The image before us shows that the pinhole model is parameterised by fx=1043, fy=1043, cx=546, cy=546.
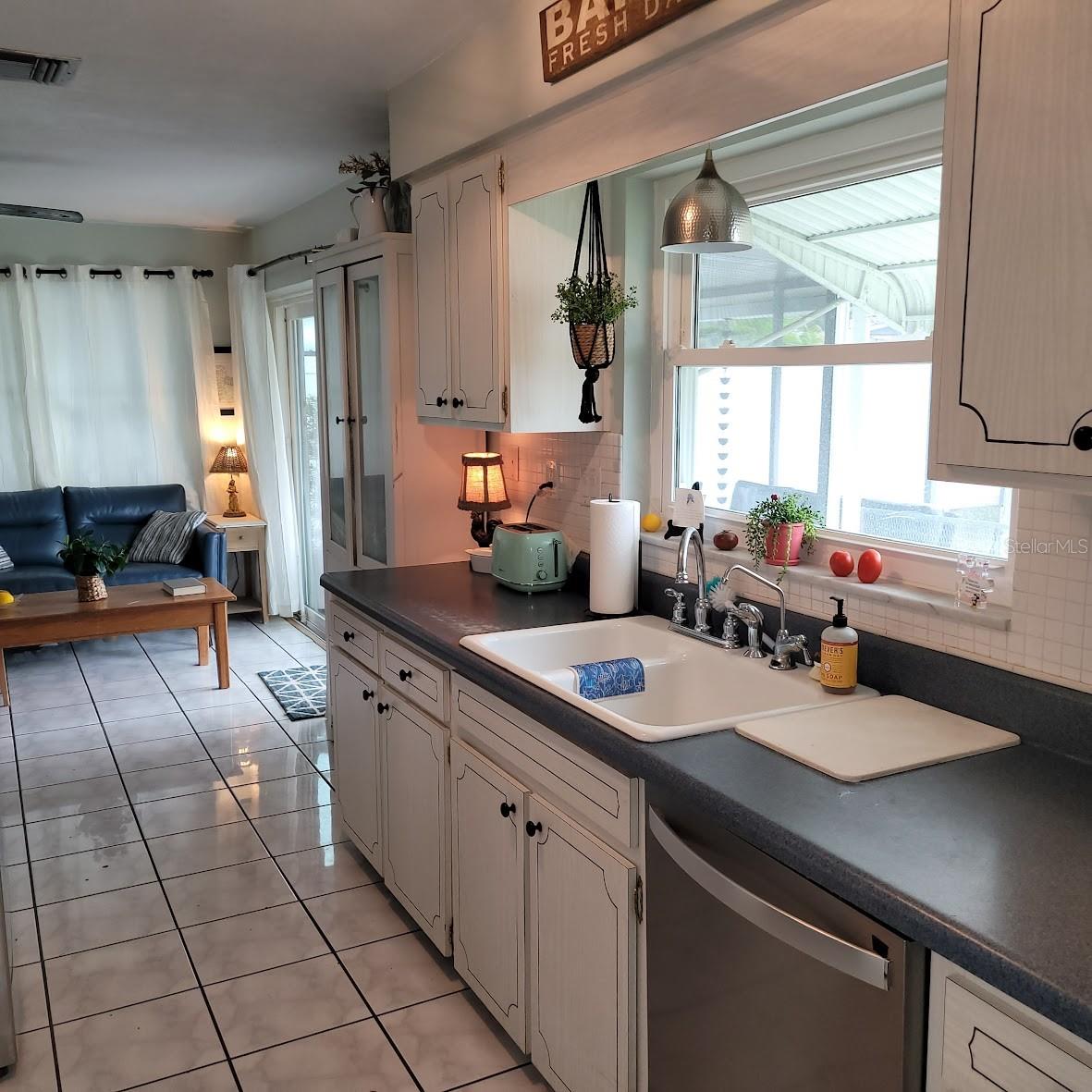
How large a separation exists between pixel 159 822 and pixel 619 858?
238cm

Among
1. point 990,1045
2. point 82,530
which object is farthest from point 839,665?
point 82,530

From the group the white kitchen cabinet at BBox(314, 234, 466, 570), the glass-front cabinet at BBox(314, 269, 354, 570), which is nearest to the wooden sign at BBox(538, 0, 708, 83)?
the white kitchen cabinet at BBox(314, 234, 466, 570)

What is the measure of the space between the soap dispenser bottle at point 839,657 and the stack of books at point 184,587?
13.1 feet

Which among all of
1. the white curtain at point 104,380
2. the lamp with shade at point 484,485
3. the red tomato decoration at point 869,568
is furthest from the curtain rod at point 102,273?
the red tomato decoration at point 869,568

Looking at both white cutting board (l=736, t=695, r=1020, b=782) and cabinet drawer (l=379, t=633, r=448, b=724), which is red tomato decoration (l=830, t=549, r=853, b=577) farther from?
cabinet drawer (l=379, t=633, r=448, b=724)

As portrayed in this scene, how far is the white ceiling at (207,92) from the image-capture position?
293 centimetres

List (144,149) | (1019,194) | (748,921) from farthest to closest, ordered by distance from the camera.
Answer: (144,149)
(748,921)
(1019,194)

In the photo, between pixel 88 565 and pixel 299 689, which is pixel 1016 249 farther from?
pixel 88 565

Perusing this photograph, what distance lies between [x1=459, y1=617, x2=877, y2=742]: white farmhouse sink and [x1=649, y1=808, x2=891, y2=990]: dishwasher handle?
0.19 meters

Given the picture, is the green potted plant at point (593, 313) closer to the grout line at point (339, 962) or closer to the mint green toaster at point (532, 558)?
the mint green toaster at point (532, 558)

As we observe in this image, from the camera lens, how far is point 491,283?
298 centimetres

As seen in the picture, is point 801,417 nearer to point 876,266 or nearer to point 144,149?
point 876,266

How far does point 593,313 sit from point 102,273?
500 cm

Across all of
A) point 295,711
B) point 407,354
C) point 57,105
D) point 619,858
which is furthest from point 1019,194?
point 295,711
